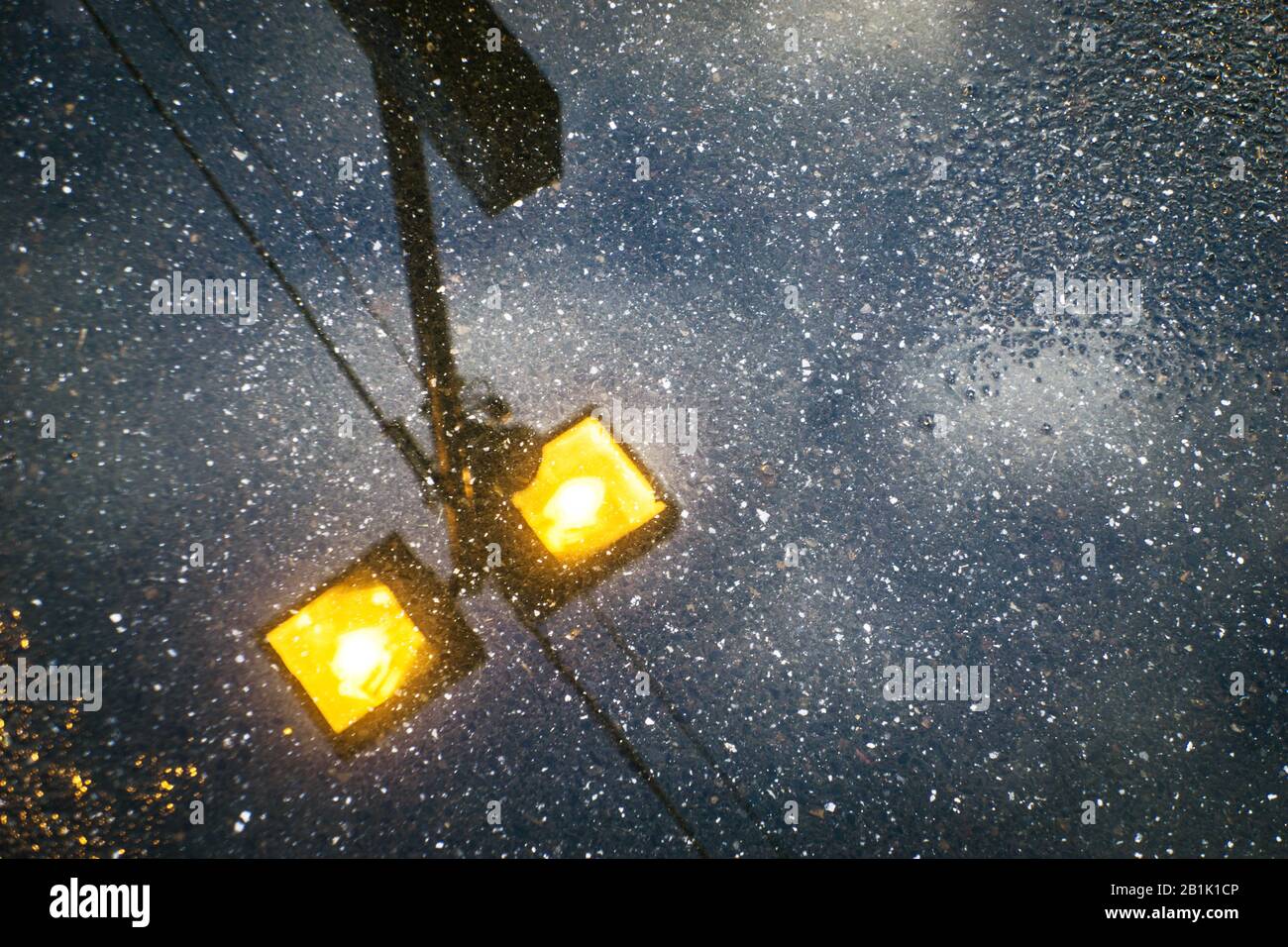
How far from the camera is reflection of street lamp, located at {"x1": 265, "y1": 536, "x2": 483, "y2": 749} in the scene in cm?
187

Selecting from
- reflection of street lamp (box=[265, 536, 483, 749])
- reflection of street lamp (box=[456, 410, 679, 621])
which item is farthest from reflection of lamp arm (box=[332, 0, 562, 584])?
reflection of street lamp (box=[265, 536, 483, 749])

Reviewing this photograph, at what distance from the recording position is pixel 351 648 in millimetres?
1903

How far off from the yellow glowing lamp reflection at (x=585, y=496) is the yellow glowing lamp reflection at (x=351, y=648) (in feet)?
1.53

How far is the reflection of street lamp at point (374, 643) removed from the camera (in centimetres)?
187

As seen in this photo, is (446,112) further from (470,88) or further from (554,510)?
(554,510)

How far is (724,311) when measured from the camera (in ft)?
6.97

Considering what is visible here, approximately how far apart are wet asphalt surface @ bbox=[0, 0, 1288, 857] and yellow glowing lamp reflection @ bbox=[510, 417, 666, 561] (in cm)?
10

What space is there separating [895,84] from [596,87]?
981 mm

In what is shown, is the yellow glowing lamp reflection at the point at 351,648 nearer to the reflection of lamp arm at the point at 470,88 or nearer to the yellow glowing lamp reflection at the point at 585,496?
the yellow glowing lamp reflection at the point at 585,496

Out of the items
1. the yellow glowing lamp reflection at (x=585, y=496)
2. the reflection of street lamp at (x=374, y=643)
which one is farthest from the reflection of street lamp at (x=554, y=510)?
the reflection of street lamp at (x=374, y=643)

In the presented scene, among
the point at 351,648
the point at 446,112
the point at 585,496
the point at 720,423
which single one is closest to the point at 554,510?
the point at 585,496

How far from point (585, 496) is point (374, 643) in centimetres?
72

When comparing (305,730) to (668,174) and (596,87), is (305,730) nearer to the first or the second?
(668,174)

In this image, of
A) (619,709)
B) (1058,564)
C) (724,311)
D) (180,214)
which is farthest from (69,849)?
(1058,564)
